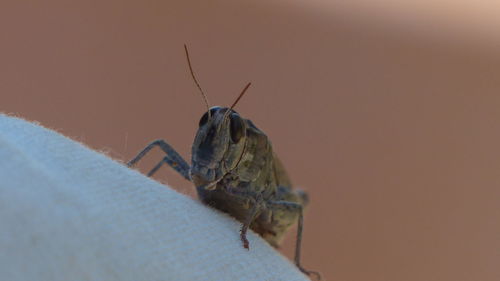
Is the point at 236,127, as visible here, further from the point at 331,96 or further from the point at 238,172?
the point at 331,96

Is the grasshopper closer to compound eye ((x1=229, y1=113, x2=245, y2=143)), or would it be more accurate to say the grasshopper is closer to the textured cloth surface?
compound eye ((x1=229, y1=113, x2=245, y2=143))

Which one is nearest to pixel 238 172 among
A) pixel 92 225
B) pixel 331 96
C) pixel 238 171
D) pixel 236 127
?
pixel 238 171

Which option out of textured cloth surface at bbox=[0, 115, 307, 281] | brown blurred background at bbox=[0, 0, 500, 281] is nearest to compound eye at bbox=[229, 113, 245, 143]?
textured cloth surface at bbox=[0, 115, 307, 281]

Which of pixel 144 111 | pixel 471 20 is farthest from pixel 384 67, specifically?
pixel 144 111

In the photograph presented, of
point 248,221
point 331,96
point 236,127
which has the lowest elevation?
point 248,221

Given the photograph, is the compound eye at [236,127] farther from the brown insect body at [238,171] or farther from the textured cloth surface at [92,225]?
the textured cloth surface at [92,225]

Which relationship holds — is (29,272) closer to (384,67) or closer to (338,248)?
(338,248)

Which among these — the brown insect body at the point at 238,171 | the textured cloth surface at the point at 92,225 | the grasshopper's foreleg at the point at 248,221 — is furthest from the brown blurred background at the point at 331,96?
the textured cloth surface at the point at 92,225

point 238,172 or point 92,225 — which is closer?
point 92,225
